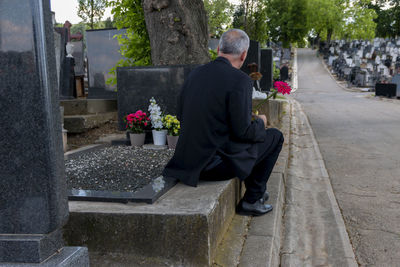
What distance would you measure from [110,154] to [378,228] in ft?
9.35

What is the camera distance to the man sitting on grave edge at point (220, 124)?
2.66 meters

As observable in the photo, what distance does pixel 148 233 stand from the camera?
2.17 metres

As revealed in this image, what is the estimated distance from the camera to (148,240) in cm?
217

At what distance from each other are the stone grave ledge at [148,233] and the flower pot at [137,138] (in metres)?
2.87

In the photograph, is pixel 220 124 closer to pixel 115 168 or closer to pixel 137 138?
pixel 115 168

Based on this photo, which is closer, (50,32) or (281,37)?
(50,32)

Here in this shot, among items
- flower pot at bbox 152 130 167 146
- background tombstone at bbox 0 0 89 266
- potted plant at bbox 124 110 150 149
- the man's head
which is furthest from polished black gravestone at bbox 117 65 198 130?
background tombstone at bbox 0 0 89 266

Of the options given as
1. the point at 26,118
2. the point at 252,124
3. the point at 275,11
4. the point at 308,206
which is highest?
the point at 275,11

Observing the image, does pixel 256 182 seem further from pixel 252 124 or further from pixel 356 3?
pixel 356 3

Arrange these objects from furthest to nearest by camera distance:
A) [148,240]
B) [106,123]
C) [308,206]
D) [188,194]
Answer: [106,123] < [308,206] < [188,194] < [148,240]

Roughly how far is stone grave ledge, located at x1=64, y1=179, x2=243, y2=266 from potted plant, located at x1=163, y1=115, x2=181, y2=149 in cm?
264

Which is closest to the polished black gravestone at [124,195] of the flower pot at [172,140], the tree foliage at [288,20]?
the flower pot at [172,140]

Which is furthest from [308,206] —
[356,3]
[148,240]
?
[356,3]

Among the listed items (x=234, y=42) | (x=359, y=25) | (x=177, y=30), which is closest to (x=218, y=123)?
(x=234, y=42)
